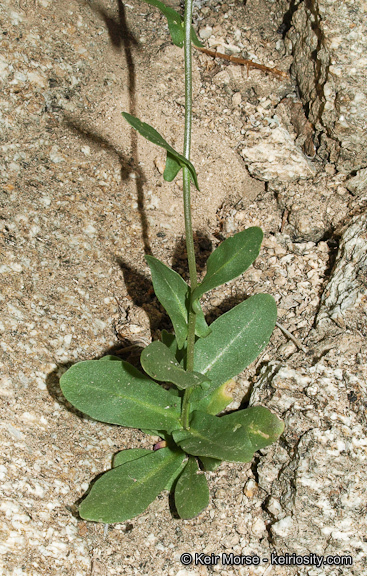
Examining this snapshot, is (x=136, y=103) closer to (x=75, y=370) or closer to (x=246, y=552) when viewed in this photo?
(x=75, y=370)

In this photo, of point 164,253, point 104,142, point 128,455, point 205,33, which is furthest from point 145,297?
point 205,33

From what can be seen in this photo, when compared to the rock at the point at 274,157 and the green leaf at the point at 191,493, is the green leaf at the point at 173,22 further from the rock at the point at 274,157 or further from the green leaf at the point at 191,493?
the green leaf at the point at 191,493

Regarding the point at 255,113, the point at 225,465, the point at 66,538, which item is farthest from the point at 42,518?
the point at 255,113

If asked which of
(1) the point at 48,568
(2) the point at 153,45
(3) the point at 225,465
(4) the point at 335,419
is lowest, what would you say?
(1) the point at 48,568

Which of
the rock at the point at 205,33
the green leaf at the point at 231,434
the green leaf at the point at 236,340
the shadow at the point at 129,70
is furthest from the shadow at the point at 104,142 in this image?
the green leaf at the point at 231,434

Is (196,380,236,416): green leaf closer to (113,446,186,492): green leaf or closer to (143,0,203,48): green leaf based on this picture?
(113,446,186,492): green leaf

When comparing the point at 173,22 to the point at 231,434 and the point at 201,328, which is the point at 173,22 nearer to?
the point at 201,328
